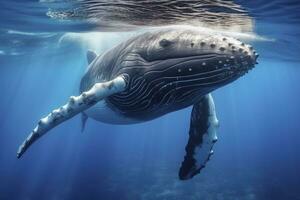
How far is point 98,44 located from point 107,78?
22.0 m

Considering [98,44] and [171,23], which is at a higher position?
[171,23]

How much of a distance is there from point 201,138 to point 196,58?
2.57 metres

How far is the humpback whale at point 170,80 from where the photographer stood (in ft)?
20.2

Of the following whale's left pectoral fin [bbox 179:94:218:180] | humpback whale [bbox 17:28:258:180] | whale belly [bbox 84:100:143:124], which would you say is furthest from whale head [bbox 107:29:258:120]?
whale's left pectoral fin [bbox 179:94:218:180]

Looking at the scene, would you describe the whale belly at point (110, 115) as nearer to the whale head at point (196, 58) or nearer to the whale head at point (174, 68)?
the whale head at point (174, 68)

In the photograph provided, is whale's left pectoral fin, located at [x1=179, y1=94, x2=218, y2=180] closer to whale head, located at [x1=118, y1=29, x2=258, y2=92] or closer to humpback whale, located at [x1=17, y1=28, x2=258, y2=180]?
humpback whale, located at [x1=17, y1=28, x2=258, y2=180]

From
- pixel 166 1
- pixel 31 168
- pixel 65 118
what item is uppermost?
pixel 166 1

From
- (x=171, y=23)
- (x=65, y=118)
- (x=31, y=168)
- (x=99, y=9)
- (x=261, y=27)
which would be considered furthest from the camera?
(x=31, y=168)

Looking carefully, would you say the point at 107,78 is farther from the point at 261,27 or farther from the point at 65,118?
the point at 261,27

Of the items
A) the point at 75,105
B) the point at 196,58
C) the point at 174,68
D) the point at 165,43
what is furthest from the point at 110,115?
the point at 196,58

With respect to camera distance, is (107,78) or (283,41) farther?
(283,41)

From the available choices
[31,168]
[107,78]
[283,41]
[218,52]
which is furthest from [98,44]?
[218,52]

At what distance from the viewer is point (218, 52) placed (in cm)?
609

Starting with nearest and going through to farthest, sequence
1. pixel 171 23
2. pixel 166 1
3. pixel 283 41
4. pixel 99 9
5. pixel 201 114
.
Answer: pixel 201 114 → pixel 166 1 → pixel 99 9 → pixel 171 23 → pixel 283 41
